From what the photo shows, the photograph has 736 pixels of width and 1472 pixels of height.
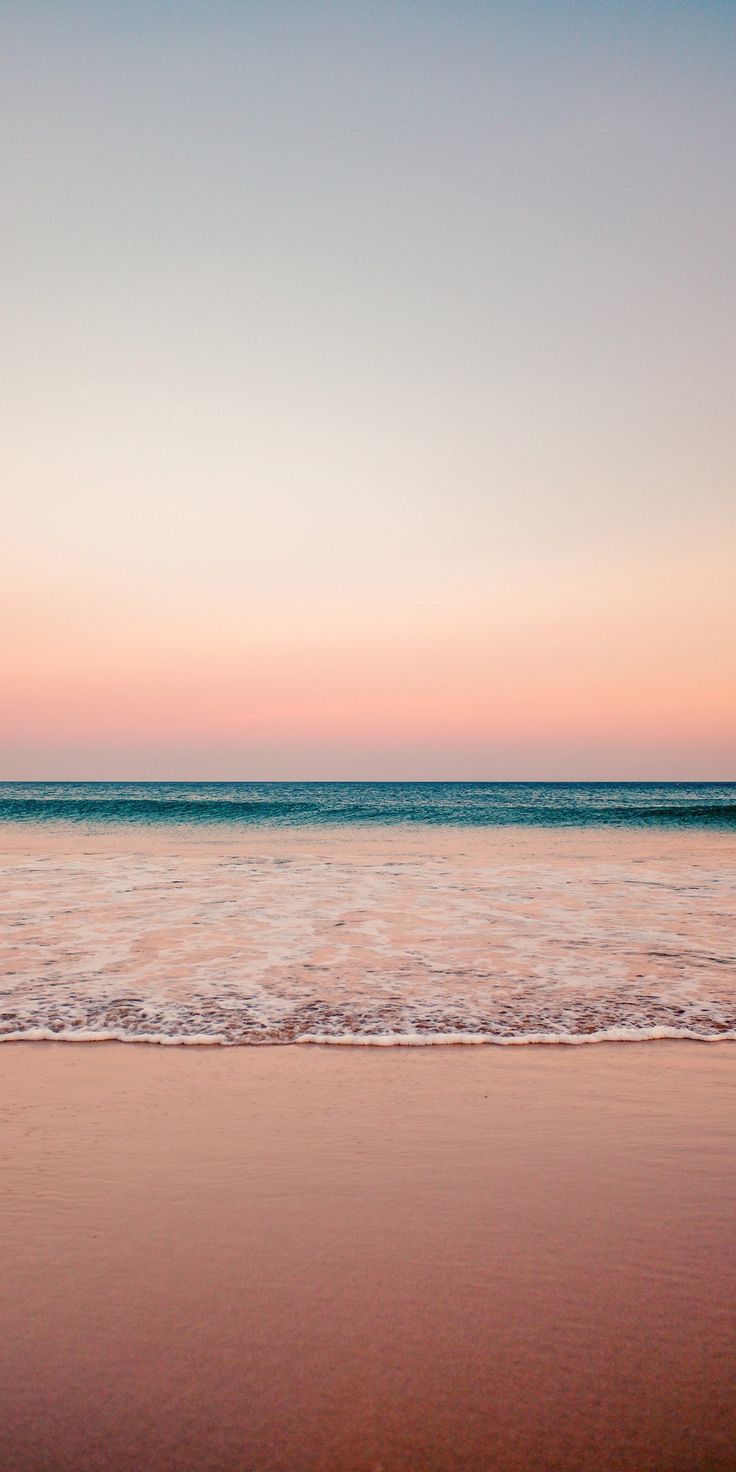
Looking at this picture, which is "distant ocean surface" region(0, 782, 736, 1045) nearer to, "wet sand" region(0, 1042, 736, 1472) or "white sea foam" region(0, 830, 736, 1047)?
"white sea foam" region(0, 830, 736, 1047)

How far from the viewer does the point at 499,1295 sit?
2801 millimetres

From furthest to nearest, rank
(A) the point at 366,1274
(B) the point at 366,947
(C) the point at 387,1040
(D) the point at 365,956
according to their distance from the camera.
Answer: (B) the point at 366,947
(D) the point at 365,956
(C) the point at 387,1040
(A) the point at 366,1274

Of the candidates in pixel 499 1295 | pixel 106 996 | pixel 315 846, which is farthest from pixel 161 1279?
pixel 315 846

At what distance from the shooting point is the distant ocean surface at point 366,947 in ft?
19.4

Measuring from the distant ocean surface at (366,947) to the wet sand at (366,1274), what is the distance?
1.16 meters

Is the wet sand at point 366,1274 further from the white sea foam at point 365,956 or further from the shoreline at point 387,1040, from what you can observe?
the white sea foam at point 365,956

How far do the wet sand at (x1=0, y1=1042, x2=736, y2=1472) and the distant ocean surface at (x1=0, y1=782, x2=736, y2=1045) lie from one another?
1.16 meters

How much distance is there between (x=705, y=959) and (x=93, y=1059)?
5663 mm

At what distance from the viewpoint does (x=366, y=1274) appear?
2.91m

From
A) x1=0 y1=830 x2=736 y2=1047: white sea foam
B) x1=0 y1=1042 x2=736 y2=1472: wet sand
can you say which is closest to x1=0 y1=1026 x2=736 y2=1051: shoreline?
x1=0 y1=830 x2=736 y2=1047: white sea foam

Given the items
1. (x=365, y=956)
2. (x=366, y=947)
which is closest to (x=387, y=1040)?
(x=365, y=956)

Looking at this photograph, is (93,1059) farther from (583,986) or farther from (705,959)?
(705,959)

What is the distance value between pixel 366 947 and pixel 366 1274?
5.71 metres

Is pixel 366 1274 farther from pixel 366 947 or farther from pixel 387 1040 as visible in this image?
pixel 366 947
